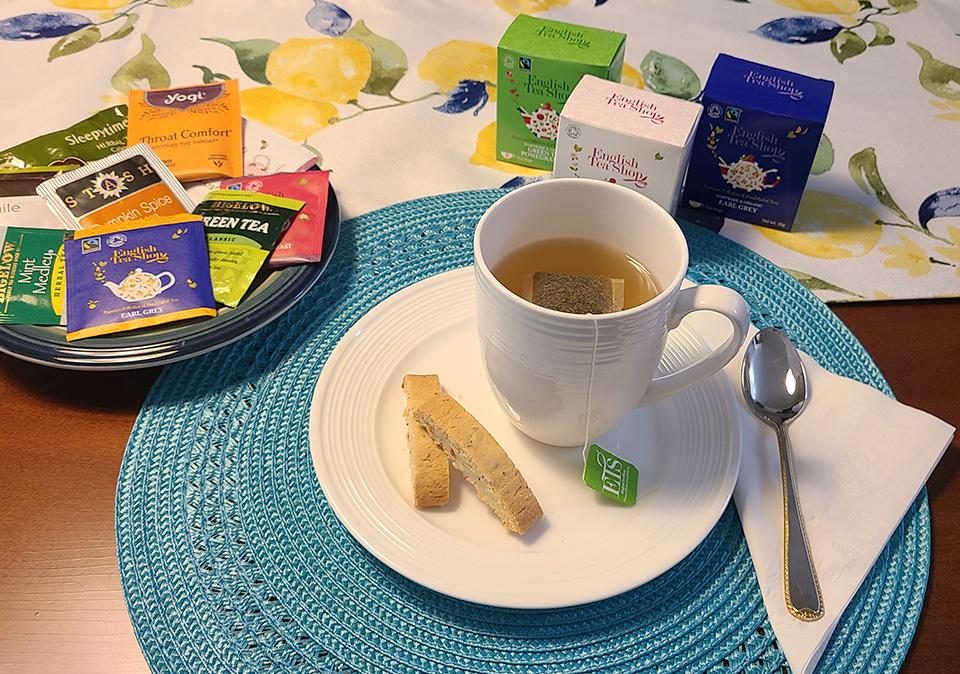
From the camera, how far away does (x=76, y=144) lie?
104cm

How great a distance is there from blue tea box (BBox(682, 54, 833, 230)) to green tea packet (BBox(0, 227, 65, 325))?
0.76m

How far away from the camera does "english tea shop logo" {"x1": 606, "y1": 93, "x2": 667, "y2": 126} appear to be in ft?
3.07

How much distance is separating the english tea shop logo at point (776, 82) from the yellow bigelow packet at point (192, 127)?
653mm

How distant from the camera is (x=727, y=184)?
101cm

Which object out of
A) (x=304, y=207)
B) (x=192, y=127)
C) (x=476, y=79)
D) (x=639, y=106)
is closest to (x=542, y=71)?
(x=639, y=106)

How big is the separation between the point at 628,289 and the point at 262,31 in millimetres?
874

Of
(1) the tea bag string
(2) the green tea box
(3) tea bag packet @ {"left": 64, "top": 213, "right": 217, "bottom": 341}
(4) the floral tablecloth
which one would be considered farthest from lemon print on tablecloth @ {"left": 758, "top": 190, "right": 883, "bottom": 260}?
(3) tea bag packet @ {"left": 64, "top": 213, "right": 217, "bottom": 341}

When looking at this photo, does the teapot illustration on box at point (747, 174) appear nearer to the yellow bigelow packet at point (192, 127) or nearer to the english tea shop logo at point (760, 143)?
the english tea shop logo at point (760, 143)

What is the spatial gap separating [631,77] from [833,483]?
0.75m

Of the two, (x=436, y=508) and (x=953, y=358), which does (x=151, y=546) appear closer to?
(x=436, y=508)

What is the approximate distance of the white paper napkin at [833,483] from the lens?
2.15 feet

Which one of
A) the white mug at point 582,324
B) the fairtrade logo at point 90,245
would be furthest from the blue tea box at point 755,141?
the fairtrade logo at point 90,245

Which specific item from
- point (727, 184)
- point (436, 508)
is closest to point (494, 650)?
point (436, 508)

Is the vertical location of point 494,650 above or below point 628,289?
below
